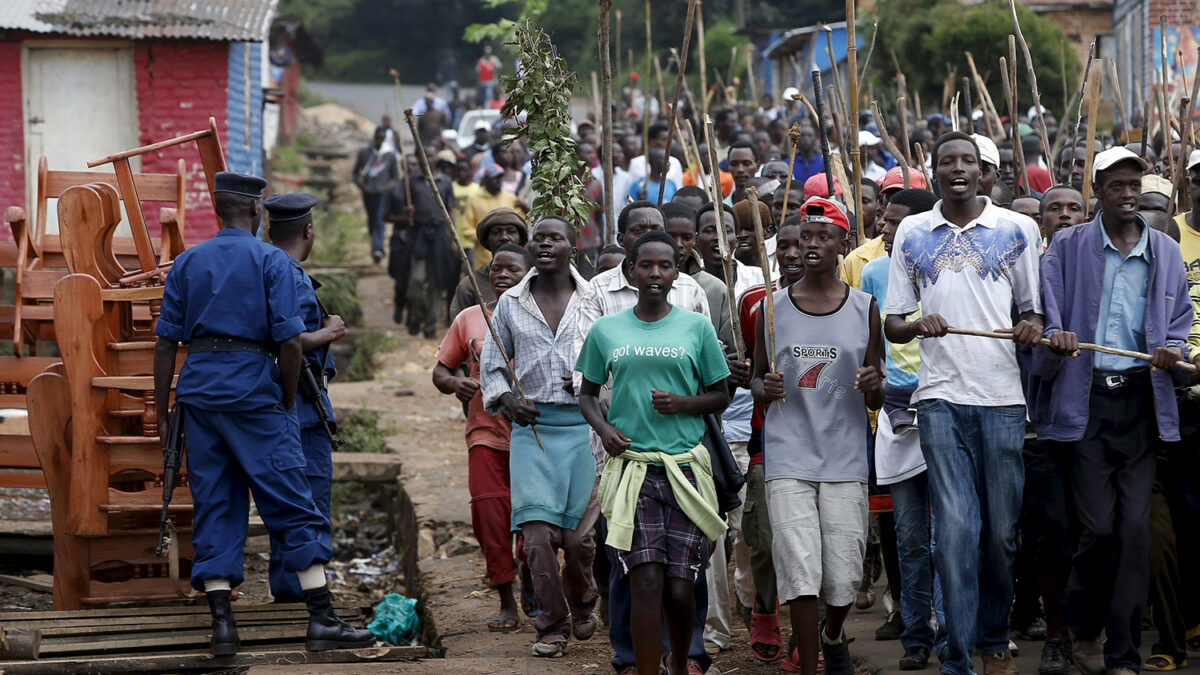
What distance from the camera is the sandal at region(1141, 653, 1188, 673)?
5.30 metres

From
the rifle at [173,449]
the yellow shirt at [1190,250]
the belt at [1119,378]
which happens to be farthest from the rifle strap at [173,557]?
the yellow shirt at [1190,250]

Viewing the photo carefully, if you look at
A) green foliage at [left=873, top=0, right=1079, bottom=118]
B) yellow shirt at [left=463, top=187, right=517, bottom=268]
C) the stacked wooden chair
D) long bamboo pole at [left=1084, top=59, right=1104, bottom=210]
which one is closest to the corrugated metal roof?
yellow shirt at [left=463, top=187, right=517, bottom=268]

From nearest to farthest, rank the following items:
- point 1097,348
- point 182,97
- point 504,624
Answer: point 1097,348
point 504,624
point 182,97

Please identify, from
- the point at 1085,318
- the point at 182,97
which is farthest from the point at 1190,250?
the point at 182,97

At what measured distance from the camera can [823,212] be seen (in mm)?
5348

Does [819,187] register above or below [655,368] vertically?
above

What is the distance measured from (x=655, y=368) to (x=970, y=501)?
1191mm

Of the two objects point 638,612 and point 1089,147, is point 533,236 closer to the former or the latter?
point 638,612

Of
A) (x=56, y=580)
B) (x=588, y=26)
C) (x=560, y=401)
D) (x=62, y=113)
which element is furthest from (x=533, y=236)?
(x=588, y=26)

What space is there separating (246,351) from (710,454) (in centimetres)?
192

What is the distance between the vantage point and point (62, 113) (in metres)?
16.1

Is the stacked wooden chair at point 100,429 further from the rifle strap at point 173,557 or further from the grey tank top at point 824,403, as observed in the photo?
the grey tank top at point 824,403

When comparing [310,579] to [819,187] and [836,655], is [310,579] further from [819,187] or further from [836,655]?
[819,187]

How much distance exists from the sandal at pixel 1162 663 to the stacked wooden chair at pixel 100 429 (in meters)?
4.10
